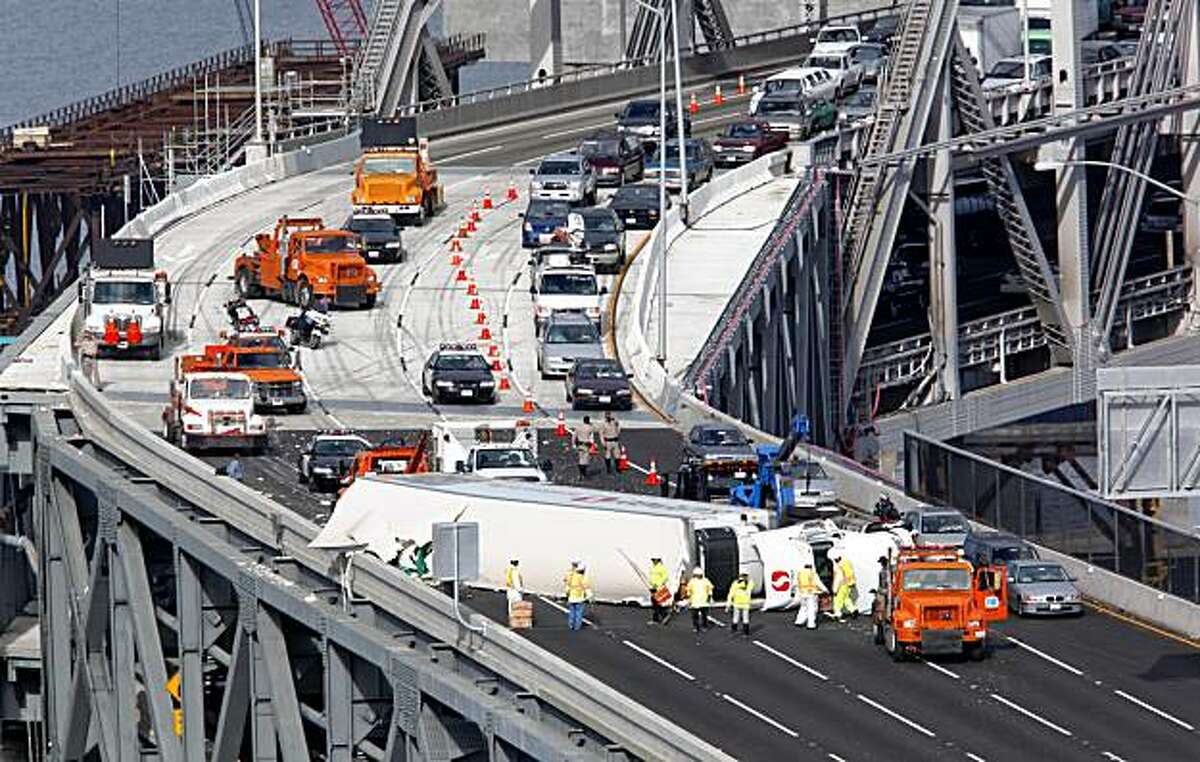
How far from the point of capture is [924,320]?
135 metres

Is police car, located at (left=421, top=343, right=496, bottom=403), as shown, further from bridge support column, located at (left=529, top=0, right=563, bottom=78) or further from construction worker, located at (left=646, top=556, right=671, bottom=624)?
bridge support column, located at (left=529, top=0, right=563, bottom=78)

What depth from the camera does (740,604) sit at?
63406 millimetres

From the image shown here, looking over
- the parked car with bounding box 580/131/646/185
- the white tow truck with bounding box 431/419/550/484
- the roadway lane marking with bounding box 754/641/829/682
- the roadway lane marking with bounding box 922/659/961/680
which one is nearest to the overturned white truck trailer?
the roadway lane marking with bounding box 754/641/829/682

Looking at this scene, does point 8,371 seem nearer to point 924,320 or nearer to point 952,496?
point 952,496

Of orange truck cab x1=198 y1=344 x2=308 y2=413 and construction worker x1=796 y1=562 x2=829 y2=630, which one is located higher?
orange truck cab x1=198 y1=344 x2=308 y2=413

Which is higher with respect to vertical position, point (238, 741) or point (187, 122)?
point (187, 122)

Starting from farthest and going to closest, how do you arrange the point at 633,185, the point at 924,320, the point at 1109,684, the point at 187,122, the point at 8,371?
1. the point at 187,122
2. the point at 924,320
3. the point at 633,185
4. the point at 8,371
5. the point at 1109,684

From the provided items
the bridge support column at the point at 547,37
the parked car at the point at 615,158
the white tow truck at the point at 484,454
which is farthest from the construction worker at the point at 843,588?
the bridge support column at the point at 547,37

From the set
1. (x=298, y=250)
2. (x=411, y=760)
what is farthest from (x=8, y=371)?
(x=411, y=760)

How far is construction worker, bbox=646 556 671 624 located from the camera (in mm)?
64438

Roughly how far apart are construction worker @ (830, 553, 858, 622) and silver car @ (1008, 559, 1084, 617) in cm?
295

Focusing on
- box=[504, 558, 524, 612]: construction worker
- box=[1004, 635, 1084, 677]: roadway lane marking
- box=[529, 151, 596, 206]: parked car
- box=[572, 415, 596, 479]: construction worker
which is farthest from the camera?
box=[529, 151, 596, 206]: parked car

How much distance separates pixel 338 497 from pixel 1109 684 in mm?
21319

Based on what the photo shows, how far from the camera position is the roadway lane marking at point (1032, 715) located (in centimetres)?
5687
